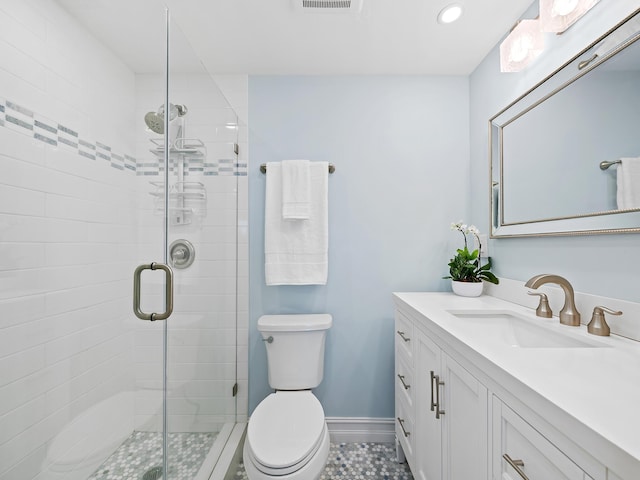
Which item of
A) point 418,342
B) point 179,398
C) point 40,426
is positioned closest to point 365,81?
point 418,342

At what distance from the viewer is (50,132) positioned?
794 millimetres

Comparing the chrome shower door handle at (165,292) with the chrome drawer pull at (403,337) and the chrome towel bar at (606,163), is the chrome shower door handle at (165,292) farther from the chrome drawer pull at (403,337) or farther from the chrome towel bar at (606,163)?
the chrome towel bar at (606,163)

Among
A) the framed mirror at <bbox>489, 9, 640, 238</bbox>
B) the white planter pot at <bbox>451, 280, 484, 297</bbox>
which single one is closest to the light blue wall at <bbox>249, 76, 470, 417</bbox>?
the white planter pot at <bbox>451, 280, 484, 297</bbox>

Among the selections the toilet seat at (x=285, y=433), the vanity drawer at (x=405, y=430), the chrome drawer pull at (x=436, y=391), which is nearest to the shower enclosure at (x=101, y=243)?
the toilet seat at (x=285, y=433)

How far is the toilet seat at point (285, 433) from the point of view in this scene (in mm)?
1075

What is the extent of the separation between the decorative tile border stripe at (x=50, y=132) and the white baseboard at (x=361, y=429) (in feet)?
5.74

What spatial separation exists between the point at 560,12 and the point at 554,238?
837 millimetres

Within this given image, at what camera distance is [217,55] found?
1663 millimetres

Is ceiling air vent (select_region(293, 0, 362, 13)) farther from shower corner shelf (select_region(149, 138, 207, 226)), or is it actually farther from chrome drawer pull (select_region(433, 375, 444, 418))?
chrome drawer pull (select_region(433, 375, 444, 418))

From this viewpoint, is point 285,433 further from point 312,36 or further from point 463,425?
point 312,36

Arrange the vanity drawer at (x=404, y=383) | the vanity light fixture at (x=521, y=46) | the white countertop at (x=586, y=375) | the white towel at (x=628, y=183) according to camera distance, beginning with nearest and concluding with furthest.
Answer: the white countertop at (x=586, y=375) < the white towel at (x=628, y=183) < the vanity light fixture at (x=521, y=46) < the vanity drawer at (x=404, y=383)

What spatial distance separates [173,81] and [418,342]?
1416mm

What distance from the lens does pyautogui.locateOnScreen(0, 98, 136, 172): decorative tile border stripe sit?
720 mm

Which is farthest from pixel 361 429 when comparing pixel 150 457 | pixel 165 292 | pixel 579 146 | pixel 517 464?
pixel 579 146
